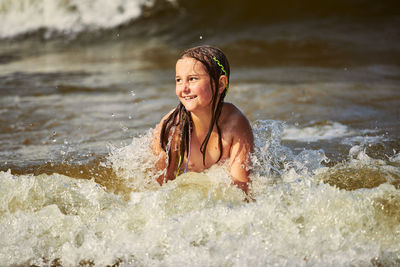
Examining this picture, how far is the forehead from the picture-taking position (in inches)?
129

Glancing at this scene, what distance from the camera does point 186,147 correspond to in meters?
3.60

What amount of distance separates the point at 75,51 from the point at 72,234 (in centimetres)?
921

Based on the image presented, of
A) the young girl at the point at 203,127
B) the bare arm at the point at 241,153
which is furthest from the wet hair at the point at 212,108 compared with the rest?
the bare arm at the point at 241,153

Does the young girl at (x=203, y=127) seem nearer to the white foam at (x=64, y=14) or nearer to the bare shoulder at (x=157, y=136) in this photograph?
the bare shoulder at (x=157, y=136)

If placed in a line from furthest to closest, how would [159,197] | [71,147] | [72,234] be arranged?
[71,147] < [159,197] < [72,234]

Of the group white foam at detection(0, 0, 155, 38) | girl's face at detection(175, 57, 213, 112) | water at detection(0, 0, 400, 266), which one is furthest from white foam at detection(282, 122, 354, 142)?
white foam at detection(0, 0, 155, 38)

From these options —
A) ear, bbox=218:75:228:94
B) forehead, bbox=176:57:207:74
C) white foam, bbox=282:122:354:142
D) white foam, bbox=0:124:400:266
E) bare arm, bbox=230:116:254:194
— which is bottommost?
white foam, bbox=282:122:354:142

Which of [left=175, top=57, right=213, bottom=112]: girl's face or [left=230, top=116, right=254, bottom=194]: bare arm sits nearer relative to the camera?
[left=175, top=57, right=213, bottom=112]: girl's face

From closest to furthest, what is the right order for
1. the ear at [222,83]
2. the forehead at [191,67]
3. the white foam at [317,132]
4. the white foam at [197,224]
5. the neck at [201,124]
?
the white foam at [197,224]
the forehead at [191,67]
the ear at [222,83]
the neck at [201,124]
the white foam at [317,132]

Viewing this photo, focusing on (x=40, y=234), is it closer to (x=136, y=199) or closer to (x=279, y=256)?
(x=136, y=199)

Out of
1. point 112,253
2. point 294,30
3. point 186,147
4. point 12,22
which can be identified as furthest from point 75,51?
point 112,253

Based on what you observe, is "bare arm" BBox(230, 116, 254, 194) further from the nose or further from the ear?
the nose

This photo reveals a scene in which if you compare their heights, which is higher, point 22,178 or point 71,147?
point 22,178

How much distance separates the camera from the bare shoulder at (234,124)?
3484 mm
